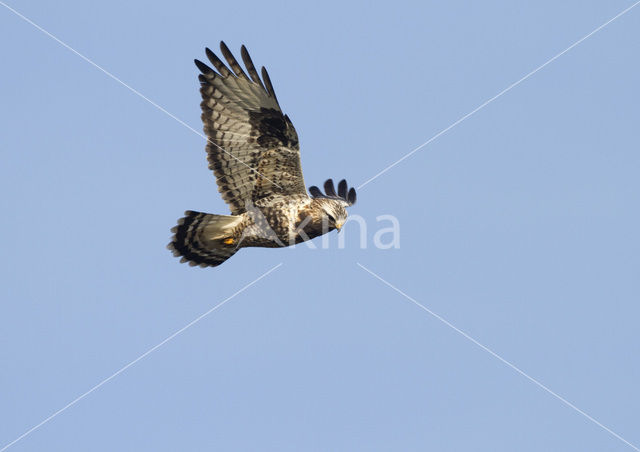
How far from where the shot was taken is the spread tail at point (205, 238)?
11.5 meters

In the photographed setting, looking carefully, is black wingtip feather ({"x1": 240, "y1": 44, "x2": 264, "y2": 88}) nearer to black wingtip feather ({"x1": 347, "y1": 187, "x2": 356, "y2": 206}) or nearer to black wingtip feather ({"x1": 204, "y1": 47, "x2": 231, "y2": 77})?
black wingtip feather ({"x1": 204, "y1": 47, "x2": 231, "y2": 77})

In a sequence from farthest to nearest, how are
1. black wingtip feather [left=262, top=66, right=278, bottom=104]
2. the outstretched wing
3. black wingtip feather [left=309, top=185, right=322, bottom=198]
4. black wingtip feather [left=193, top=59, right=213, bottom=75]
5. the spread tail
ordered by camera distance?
black wingtip feather [left=309, top=185, right=322, bottom=198], the spread tail, black wingtip feather [left=193, top=59, right=213, bottom=75], the outstretched wing, black wingtip feather [left=262, top=66, right=278, bottom=104]

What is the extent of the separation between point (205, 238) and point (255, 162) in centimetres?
103

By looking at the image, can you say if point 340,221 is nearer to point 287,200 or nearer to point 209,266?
point 287,200

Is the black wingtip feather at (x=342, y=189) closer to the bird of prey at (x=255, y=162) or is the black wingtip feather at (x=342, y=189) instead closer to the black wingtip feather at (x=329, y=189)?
the black wingtip feather at (x=329, y=189)

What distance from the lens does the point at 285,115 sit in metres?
10.9

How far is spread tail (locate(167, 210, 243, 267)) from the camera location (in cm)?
1147

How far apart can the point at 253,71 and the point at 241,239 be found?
1.65m

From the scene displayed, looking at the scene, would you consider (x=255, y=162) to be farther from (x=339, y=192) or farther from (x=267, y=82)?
(x=339, y=192)

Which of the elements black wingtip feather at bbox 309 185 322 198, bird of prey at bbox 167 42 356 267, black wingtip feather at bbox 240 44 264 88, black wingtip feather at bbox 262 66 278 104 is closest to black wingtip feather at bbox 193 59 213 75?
bird of prey at bbox 167 42 356 267

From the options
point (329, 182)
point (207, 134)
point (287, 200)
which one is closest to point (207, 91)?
point (207, 134)

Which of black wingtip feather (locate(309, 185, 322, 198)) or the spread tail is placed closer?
the spread tail

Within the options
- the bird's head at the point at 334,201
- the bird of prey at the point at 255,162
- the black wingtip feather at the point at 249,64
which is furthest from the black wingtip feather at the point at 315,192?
the black wingtip feather at the point at 249,64

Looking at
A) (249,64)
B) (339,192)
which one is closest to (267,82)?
(249,64)
